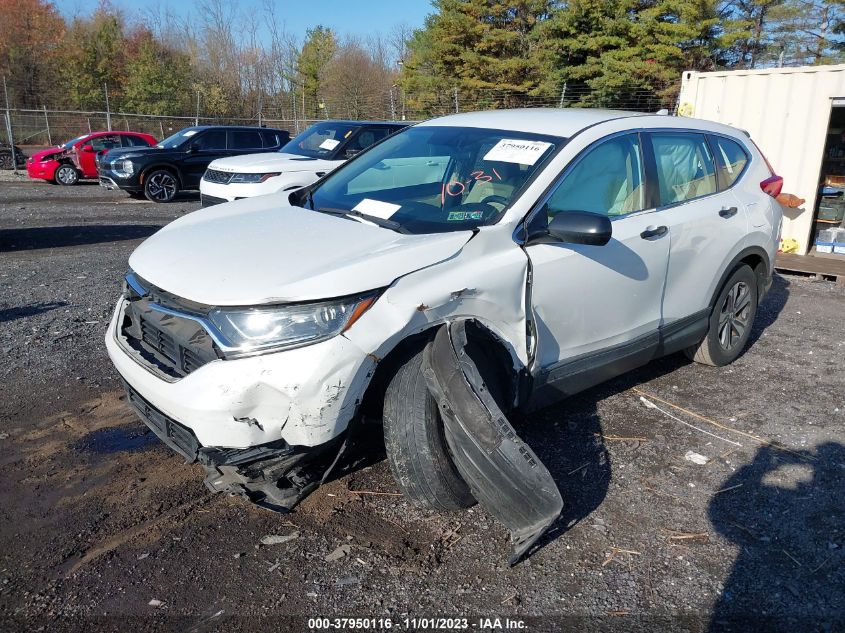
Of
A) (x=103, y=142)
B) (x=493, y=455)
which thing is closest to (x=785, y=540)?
(x=493, y=455)

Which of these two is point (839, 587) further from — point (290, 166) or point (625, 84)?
point (625, 84)

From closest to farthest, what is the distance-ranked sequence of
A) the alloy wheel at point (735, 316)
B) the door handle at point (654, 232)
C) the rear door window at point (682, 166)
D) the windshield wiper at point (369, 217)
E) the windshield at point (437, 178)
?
the windshield wiper at point (369, 217) → the windshield at point (437, 178) → the door handle at point (654, 232) → the rear door window at point (682, 166) → the alloy wheel at point (735, 316)

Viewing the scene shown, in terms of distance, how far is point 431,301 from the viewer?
2.93 m

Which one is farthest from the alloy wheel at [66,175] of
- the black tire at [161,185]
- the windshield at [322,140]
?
the windshield at [322,140]

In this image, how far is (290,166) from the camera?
397 inches

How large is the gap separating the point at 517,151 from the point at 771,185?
251 cm

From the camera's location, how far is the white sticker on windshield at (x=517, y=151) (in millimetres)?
3629

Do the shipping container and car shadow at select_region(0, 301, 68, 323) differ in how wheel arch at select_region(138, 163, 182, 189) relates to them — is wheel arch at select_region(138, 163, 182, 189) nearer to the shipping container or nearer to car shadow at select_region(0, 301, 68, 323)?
car shadow at select_region(0, 301, 68, 323)

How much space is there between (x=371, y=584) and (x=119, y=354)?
1622 millimetres

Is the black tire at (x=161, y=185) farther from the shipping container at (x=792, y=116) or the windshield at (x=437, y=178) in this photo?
the windshield at (x=437, y=178)

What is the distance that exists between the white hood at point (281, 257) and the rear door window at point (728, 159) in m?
2.53

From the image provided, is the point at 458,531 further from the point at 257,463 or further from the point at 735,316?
the point at 735,316

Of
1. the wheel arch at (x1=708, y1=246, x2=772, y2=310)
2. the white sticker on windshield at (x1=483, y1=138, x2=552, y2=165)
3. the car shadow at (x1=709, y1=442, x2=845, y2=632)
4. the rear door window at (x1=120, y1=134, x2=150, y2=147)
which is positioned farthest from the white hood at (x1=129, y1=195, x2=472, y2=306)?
the rear door window at (x1=120, y1=134, x2=150, y2=147)

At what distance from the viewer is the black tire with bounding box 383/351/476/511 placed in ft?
9.61
